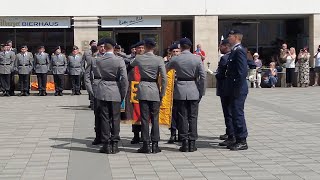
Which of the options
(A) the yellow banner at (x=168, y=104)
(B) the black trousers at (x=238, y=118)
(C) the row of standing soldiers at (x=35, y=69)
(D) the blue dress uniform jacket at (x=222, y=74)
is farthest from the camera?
(C) the row of standing soldiers at (x=35, y=69)

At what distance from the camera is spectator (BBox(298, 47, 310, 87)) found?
77.8 feet

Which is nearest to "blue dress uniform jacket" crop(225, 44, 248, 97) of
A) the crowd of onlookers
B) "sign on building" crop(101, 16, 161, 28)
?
the crowd of onlookers

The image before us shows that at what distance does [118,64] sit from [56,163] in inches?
71.9

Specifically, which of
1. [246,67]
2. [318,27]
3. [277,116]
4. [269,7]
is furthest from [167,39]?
[246,67]

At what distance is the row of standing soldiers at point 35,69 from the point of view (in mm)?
20719

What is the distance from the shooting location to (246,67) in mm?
9602

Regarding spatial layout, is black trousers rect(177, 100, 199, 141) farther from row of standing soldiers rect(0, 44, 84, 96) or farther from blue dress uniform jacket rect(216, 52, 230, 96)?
row of standing soldiers rect(0, 44, 84, 96)

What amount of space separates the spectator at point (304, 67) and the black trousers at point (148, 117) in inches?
603

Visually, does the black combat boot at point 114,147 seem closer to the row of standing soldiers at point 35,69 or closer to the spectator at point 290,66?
the row of standing soldiers at point 35,69

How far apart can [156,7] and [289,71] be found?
19.8 feet

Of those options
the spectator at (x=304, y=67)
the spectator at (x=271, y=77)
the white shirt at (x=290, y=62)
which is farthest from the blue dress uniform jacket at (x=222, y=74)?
the white shirt at (x=290, y=62)

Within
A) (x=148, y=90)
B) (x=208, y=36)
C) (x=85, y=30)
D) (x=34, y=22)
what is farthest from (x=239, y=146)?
(x=34, y=22)

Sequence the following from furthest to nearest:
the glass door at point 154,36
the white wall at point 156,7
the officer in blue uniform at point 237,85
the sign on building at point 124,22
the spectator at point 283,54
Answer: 1. the glass door at point 154,36
2. the sign on building at point 124,22
3. the spectator at point 283,54
4. the white wall at point 156,7
5. the officer in blue uniform at point 237,85

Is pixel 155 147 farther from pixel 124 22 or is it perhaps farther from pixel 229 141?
pixel 124 22
